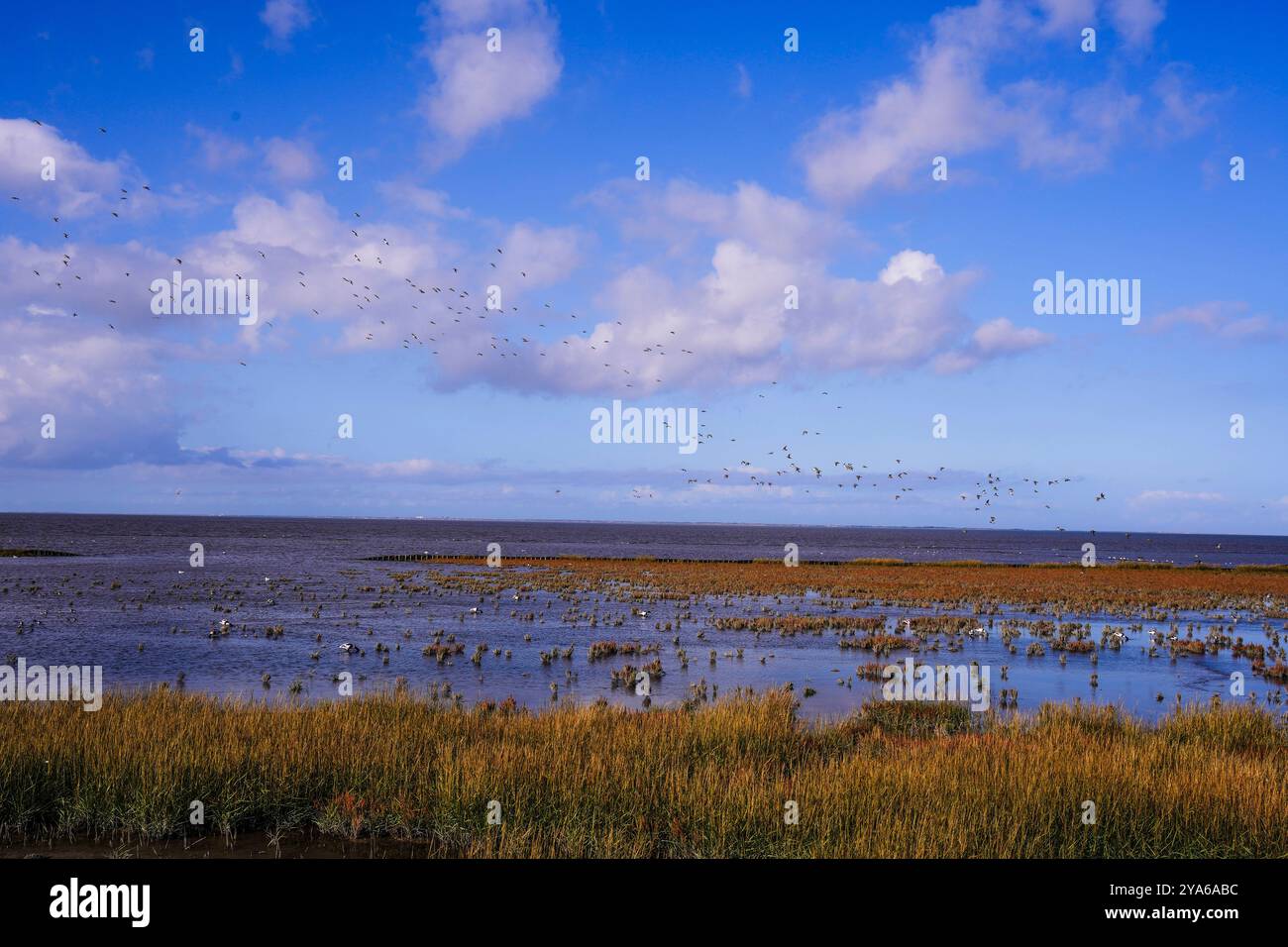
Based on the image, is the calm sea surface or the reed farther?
the calm sea surface

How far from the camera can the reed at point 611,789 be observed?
32.3ft

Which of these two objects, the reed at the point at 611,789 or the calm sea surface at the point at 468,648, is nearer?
the reed at the point at 611,789

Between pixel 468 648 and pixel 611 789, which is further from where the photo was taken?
pixel 468 648

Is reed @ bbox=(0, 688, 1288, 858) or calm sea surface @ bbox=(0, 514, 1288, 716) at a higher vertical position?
reed @ bbox=(0, 688, 1288, 858)

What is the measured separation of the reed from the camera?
9.86 meters

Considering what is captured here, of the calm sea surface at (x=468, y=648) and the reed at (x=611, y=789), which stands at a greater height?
the reed at (x=611, y=789)

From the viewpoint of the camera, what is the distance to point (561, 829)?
1002 cm

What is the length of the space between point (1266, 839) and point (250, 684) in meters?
22.5

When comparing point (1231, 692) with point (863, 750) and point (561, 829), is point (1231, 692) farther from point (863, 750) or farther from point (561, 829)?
point (561, 829)

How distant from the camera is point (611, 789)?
36.7 ft

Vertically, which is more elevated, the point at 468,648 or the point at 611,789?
the point at 611,789
